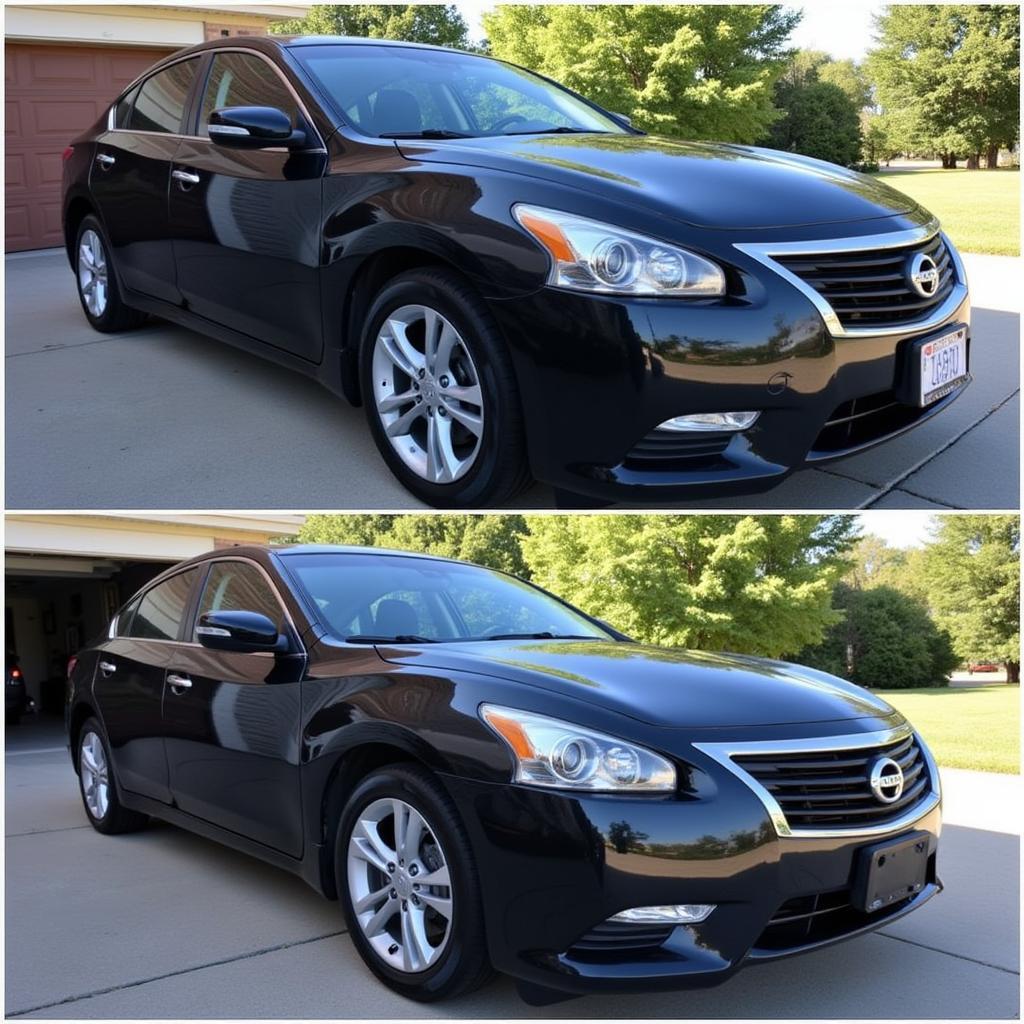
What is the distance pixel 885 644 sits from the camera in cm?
3569

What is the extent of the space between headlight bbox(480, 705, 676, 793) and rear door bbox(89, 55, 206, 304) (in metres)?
4.13

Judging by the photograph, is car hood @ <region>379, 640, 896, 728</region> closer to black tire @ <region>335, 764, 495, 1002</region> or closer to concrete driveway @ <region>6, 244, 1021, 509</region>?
black tire @ <region>335, 764, 495, 1002</region>

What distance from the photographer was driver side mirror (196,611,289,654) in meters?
3.93

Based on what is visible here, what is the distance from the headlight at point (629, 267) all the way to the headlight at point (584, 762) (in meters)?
1.48

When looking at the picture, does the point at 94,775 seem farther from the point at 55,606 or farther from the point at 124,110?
the point at 55,606

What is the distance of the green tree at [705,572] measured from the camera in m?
15.5

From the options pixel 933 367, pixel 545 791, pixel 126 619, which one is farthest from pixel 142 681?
pixel 933 367

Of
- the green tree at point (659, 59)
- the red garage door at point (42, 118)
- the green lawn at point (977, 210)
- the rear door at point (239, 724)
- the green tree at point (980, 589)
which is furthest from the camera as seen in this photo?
the green tree at point (980, 589)

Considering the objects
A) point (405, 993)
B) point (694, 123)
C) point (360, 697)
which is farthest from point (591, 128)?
point (694, 123)

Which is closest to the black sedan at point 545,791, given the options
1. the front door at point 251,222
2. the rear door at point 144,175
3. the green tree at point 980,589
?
the front door at point 251,222

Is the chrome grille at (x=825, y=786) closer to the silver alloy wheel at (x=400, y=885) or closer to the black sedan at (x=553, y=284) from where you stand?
the silver alloy wheel at (x=400, y=885)

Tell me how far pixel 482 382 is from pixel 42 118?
12.4 meters

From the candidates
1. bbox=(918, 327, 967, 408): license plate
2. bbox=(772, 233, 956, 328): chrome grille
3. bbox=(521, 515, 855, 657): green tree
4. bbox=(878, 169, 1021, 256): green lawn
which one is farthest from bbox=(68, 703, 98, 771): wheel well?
bbox=(521, 515, 855, 657): green tree

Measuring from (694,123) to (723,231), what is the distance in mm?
Result: 26427
